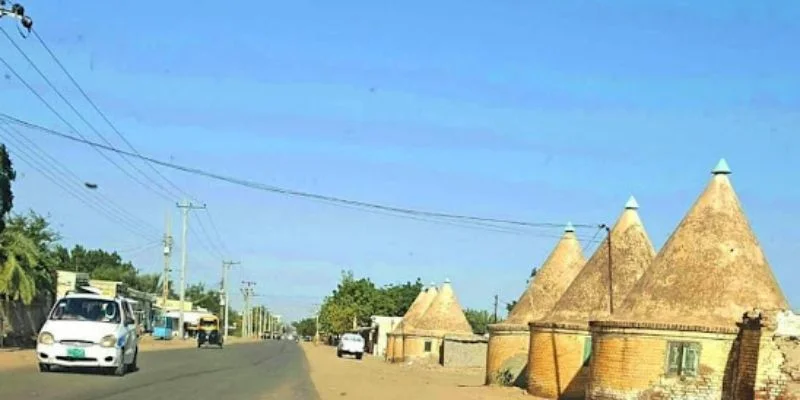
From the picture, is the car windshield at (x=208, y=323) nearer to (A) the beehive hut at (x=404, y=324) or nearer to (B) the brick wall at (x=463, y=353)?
(A) the beehive hut at (x=404, y=324)

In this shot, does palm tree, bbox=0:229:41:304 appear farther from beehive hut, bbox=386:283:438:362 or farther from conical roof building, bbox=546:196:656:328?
beehive hut, bbox=386:283:438:362

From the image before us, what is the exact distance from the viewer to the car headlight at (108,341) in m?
21.5

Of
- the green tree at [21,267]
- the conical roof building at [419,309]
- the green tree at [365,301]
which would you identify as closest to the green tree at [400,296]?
the green tree at [365,301]

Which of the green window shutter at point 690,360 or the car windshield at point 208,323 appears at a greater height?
the green window shutter at point 690,360

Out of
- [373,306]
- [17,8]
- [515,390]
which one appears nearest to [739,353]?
[515,390]

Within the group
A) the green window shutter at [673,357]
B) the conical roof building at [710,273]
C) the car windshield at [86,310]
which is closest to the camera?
the car windshield at [86,310]

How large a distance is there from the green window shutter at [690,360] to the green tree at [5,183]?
2666 centimetres

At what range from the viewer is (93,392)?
1731 cm

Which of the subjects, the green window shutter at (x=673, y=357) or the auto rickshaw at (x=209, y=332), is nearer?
the green window shutter at (x=673, y=357)

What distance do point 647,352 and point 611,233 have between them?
933 centimetres

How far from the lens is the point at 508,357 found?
120ft

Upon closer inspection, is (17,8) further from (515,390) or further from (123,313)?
(515,390)

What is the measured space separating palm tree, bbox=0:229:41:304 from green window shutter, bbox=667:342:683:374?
2651 centimetres

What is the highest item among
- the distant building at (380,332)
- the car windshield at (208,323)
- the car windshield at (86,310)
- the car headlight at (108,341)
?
the car windshield at (86,310)
